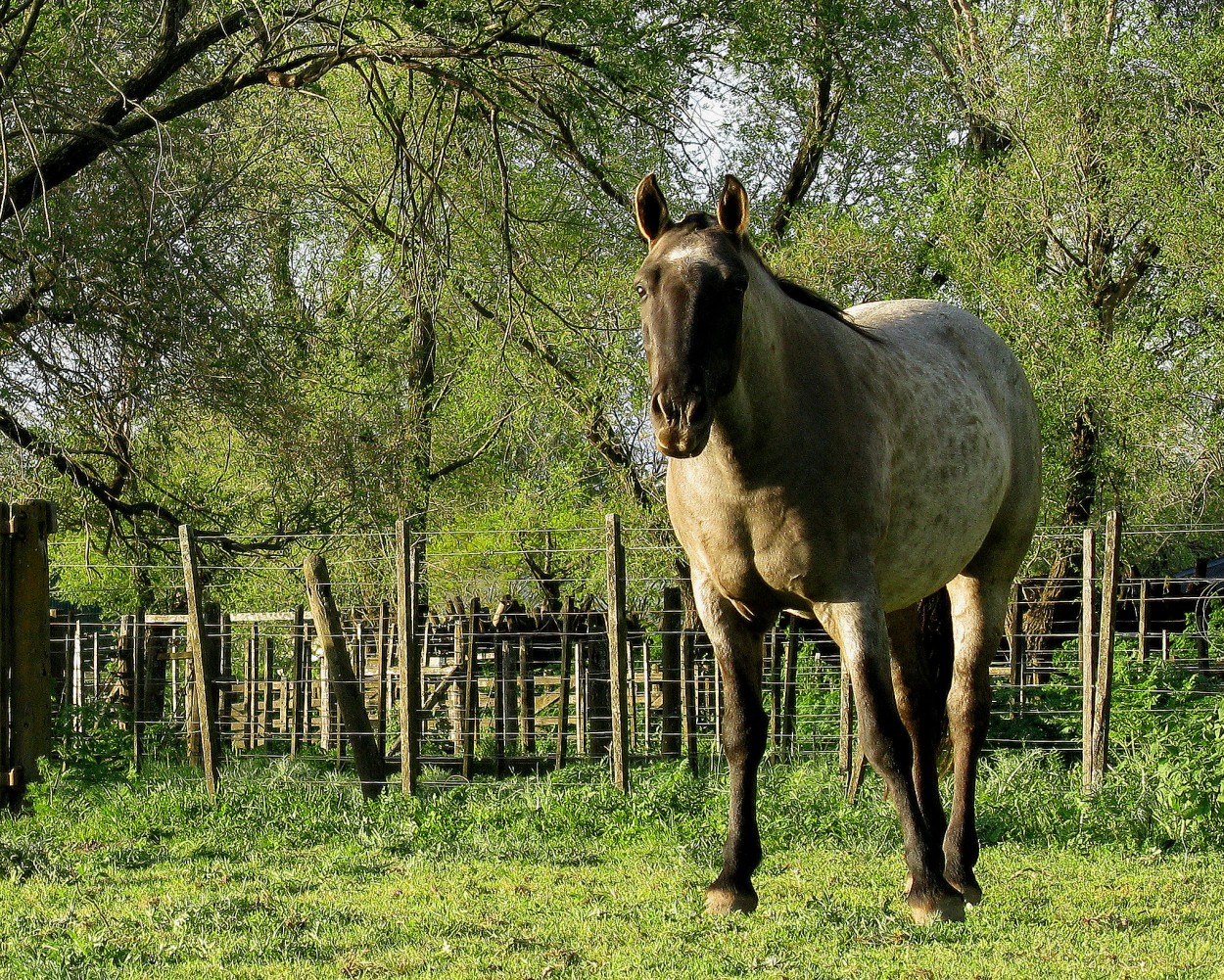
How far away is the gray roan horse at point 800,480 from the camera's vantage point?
4.32 m

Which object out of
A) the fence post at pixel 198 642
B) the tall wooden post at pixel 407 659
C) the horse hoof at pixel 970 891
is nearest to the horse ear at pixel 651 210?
the horse hoof at pixel 970 891

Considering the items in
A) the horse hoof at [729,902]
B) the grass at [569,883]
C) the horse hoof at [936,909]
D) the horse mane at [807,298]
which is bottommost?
the grass at [569,883]

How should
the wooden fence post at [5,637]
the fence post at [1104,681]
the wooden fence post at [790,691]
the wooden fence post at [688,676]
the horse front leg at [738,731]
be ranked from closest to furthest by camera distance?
the horse front leg at [738,731], the wooden fence post at [5,637], the fence post at [1104,681], the wooden fence post at [790,691], the wooden fence post at [688,676]

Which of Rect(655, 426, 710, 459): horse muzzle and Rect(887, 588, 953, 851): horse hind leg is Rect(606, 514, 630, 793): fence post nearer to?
Rect(887, 588, 953, 851): horse hind leg

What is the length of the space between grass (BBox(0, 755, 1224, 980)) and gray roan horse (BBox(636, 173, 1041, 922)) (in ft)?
1.37

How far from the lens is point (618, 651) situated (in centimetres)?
903

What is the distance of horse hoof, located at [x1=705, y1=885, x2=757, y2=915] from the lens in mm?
5035

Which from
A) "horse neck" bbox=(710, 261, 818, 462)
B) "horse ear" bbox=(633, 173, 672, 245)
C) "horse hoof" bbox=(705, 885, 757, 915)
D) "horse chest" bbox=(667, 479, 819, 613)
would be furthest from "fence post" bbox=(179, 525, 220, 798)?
"horse neck" bbox=(710, 261, 818, 462)

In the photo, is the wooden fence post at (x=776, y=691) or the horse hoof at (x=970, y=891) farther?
the wooden fence post at (x=776, y=691)

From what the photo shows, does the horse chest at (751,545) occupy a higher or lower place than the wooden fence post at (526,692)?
higher

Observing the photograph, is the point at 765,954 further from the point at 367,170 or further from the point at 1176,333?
the point at 1176,333

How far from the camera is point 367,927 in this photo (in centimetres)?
512

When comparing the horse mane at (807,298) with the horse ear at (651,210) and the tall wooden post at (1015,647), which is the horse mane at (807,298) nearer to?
the horse ear at (651,210)

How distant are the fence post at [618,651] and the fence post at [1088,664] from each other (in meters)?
3.02
